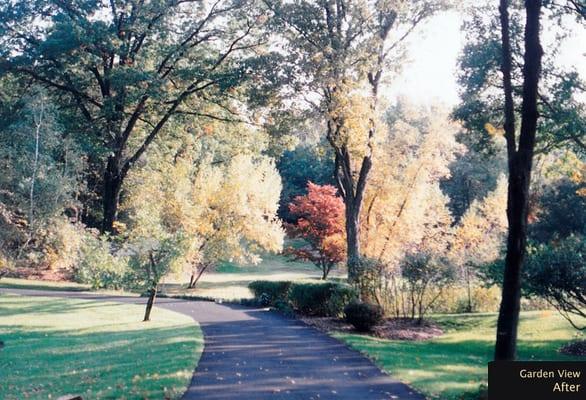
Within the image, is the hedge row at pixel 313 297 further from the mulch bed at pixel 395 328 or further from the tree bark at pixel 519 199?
the tree bark at pixel 519 199

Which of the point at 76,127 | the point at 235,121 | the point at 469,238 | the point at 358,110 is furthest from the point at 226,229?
the point at 358,110

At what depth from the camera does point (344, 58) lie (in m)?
18.4

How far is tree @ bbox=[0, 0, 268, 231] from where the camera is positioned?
24016 mm

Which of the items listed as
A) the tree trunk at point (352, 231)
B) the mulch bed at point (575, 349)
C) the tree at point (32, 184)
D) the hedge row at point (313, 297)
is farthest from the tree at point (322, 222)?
the mulch bed at point (575, 349)

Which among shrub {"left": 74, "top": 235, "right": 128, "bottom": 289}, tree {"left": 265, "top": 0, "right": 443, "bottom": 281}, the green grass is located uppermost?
tree {"left": 265, "top": 0, "right": 443, "bottom": 281}

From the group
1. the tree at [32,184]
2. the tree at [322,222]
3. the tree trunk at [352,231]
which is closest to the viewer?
the tree at [32,184]

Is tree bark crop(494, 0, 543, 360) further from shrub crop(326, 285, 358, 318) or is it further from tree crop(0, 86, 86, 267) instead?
tree crop(0, 86, 86, 267)

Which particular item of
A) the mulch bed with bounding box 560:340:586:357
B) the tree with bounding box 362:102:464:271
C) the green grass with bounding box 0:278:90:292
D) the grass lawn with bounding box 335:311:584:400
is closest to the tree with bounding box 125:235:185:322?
the grass lawn with bounding box 335:311:584:400

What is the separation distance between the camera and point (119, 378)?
9914 mm

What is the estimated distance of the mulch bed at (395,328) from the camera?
16.1m

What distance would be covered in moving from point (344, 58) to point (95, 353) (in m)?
12.0

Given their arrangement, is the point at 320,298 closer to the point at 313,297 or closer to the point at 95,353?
the point at 313,297

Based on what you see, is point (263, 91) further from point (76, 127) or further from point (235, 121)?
point (76, 127)

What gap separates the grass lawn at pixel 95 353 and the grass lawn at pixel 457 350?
4.17m
